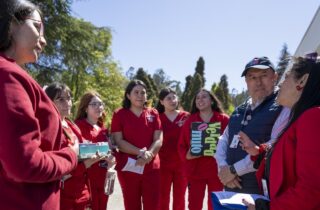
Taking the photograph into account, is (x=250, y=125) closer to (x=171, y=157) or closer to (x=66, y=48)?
(x=171, y=157)

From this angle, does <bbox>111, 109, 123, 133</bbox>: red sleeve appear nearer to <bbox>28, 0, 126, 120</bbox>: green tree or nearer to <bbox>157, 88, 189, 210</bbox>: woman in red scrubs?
<bbox>157, 88, 189, 210</bbox>: woman in red scrubs

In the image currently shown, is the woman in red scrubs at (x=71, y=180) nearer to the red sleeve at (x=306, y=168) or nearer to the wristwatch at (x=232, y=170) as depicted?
the wristwatch at (x=232, y=170)

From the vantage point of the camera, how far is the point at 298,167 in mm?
1769

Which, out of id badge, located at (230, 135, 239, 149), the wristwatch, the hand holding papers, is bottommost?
the wristwatch

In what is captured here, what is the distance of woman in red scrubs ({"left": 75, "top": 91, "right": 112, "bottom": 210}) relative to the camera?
4.62 m

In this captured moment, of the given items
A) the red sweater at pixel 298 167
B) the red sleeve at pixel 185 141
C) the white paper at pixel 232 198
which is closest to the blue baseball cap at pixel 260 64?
the red sweater at pixel 298 167

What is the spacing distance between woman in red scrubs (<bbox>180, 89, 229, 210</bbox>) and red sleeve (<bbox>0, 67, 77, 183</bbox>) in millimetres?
3588

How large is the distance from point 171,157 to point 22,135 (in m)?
4.79

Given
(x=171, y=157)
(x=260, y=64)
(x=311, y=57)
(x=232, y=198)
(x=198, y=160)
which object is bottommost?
(x=171, y=157)

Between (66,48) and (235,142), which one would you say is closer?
(235,142)

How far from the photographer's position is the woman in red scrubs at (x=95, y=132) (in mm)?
4625

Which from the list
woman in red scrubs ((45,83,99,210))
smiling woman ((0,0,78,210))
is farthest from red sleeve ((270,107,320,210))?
woman in red scrubs ((45,83,99,210))

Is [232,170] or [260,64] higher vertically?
[260,64]

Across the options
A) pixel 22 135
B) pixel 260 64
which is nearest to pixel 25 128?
pixel 22 135
